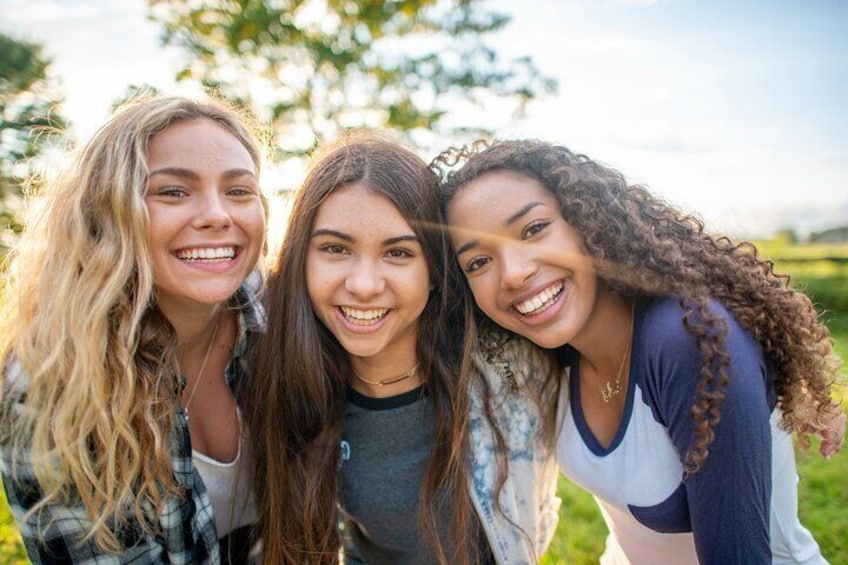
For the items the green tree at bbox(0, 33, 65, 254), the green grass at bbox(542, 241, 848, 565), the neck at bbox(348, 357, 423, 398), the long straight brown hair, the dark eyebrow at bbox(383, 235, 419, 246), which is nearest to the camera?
the dark eyebrow at bbox(383, 235, 419, 246)

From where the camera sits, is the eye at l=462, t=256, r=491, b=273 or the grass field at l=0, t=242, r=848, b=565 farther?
the grass field at l=0, t=242, r=848, b=565

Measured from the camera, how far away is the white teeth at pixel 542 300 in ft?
7.57

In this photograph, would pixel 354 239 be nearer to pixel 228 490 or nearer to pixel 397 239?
pixel 397 239

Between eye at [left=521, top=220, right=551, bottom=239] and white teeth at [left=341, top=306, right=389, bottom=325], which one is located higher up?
eye at [left=521, top=220, right=551, bottom=239]

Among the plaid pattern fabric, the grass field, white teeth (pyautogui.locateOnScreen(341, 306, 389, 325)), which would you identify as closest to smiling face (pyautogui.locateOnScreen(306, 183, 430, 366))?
white teeth (pyautogui.locateOnScreen(341, 306, 389, 325))

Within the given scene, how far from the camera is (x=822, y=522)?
13.3 ft

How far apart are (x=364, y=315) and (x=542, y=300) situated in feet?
2.46

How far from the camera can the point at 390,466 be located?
2701 millimetres

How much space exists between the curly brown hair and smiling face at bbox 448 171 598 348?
6cm

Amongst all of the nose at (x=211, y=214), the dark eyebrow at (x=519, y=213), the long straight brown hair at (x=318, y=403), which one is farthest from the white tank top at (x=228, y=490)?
the dark eyebrow at (x=519, y=213)

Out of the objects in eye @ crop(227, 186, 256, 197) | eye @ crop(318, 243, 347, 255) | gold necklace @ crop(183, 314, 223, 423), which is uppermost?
eye @ crop(227, 186, 256, 197)

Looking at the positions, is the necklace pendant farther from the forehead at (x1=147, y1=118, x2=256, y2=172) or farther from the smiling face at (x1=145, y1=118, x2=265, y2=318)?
the forehead at (x1=147, y1=118, x2=256, y2=172)

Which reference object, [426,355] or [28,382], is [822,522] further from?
[28,382]

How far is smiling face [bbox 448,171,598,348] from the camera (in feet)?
7.50
